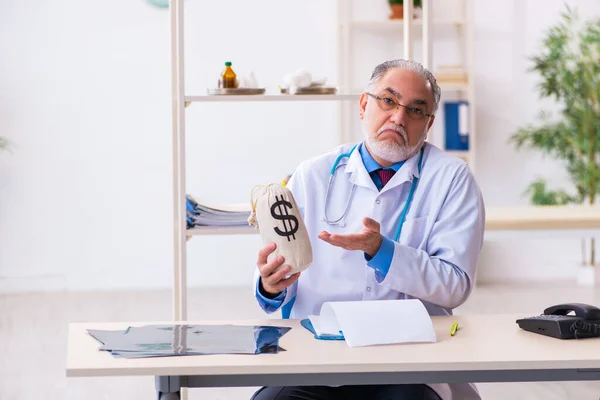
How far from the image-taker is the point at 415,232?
2156mm

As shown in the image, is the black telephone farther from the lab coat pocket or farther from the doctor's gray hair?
the doctor's gray hair

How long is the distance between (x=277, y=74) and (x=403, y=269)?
4.12 m

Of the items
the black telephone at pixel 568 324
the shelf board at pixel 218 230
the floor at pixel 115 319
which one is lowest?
the floor at pixel 115 319

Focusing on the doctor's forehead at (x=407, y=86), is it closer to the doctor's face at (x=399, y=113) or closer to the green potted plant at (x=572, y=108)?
the doctor's face at (x=399, y=113)

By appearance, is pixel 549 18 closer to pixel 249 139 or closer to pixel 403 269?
pixel 249 139

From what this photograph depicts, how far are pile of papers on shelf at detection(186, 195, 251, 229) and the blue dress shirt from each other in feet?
3.45

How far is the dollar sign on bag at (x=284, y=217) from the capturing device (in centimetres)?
176

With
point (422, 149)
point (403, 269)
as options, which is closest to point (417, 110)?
point (422, 149)

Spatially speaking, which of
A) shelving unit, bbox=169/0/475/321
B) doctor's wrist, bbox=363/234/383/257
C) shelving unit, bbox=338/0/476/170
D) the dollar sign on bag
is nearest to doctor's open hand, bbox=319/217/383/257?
doctor's wrist, bbox=363/234/383/257

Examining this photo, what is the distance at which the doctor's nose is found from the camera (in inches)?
87.0

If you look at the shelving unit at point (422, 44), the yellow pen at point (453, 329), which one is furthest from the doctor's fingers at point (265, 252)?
the shelving unit at point (422, 44)

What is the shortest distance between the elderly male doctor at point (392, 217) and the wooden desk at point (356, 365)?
35 centimetres

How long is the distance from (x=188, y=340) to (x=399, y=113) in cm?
85

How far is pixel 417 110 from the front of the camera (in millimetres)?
2229
